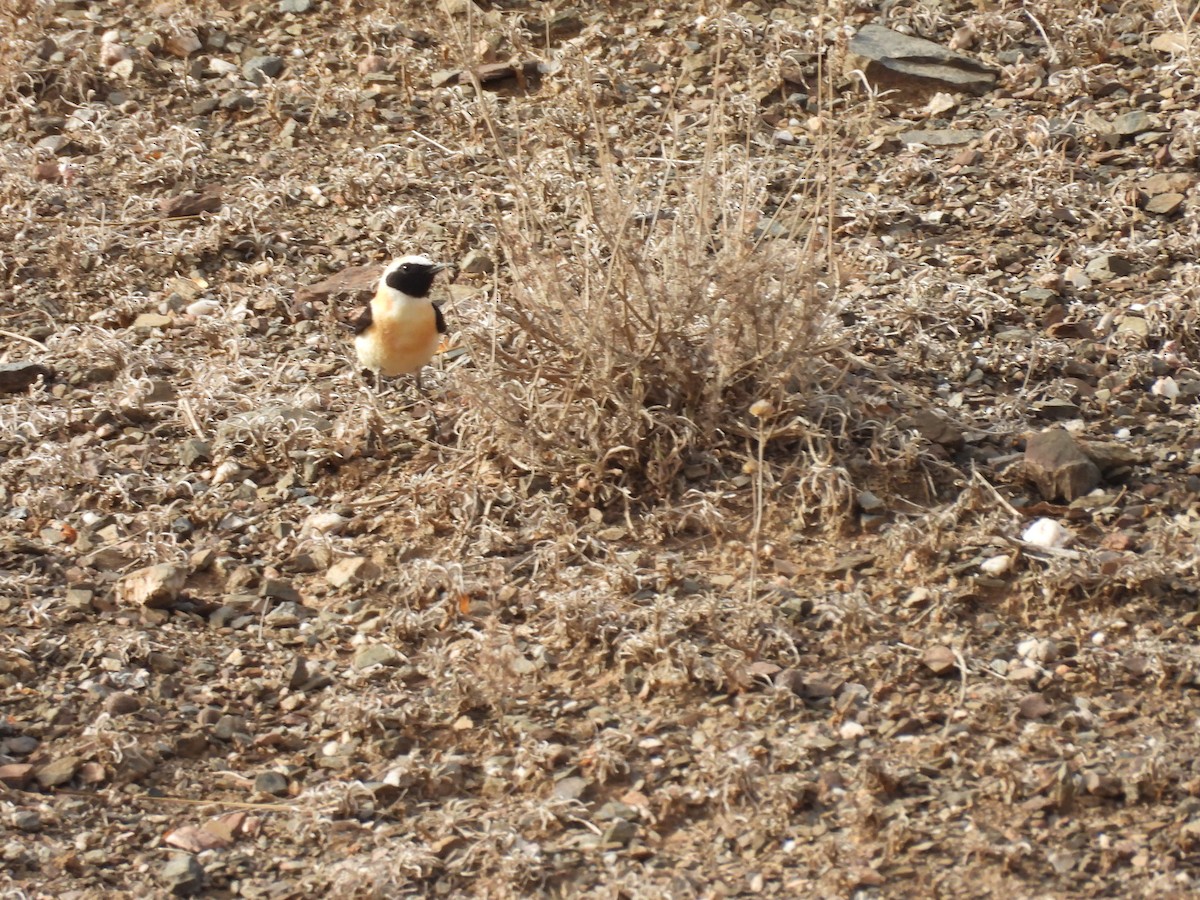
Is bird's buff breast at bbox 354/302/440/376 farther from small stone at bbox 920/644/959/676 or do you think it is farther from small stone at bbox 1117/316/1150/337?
small stone at bbox 1117/316/1150/337

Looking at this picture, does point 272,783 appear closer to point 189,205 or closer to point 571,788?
point 571,788

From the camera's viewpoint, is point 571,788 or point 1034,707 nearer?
point 571,788

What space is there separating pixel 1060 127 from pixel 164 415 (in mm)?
4109

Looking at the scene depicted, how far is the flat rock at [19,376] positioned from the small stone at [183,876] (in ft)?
9.16

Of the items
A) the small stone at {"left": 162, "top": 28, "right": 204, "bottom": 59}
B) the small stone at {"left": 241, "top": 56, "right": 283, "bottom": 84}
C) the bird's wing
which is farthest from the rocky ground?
the small stone at {"left": 162, "top": 28, "right": 204, "bottom": 59}

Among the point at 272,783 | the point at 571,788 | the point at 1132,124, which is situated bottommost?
the point at 272,783

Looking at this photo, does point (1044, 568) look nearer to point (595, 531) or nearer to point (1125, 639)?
point (1125, 639)

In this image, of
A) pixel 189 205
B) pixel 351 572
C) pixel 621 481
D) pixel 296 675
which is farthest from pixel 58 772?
pixel 189 205

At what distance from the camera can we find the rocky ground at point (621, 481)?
4031 millimetres

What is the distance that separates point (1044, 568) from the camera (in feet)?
15.4

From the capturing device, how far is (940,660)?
4398 millimetres

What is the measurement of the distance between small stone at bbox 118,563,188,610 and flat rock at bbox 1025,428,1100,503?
9.23 feet

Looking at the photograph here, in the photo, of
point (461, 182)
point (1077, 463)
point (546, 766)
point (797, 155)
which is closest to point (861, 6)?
point (797, 155)

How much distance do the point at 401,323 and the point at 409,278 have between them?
10.7 inches
